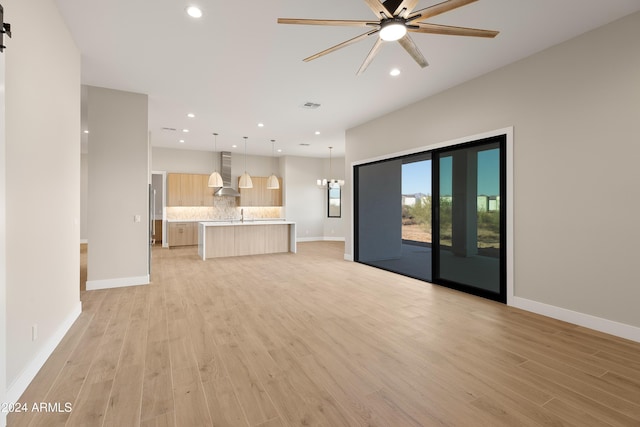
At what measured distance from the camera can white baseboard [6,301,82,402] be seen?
199cm

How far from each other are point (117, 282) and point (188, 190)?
5432mm

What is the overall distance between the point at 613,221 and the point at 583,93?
4.76ft

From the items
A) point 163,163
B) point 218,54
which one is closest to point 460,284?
point 218,54

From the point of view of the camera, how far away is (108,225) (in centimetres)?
484

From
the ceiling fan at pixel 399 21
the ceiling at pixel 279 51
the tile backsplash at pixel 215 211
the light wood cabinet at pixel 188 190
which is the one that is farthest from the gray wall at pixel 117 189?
the tile backsplash at pixel 215 211

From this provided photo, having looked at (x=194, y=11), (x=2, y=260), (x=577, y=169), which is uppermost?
(x=194, y=11)

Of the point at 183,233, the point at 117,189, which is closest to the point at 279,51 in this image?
the point at 117,189

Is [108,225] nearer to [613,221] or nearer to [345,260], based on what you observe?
[345,260]

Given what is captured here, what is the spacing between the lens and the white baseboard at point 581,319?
3006mm

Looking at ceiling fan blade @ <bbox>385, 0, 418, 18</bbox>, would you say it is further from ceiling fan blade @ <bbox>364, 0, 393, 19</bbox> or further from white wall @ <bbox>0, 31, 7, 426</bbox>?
white wall @ <bbox>0, 31, 7, 426</bbox>

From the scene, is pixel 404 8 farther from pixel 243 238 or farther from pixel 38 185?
pixel 243 238

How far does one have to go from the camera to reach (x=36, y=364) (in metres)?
2.36

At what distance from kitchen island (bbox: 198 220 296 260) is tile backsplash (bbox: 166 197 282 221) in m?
→ 2.28

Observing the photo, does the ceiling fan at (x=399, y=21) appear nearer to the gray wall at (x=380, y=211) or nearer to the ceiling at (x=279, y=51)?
the ceiling at (x=279, y=51)
